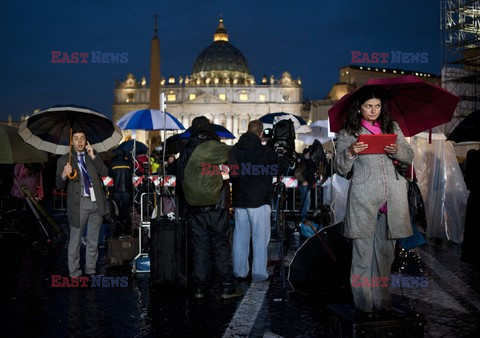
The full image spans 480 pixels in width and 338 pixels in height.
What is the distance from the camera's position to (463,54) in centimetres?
2536

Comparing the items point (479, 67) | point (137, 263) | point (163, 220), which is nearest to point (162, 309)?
point (163, 220)

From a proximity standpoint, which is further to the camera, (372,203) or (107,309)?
(107,309)

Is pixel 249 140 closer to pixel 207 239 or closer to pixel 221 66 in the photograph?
pixel 207 239

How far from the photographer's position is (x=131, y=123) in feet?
34.0

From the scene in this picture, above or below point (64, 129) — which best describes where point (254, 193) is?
below

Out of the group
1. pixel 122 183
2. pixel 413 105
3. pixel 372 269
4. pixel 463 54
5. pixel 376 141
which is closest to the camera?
pixel 376 141

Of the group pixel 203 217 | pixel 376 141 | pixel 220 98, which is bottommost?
pixel 203 217

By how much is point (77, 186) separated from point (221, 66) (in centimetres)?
9506

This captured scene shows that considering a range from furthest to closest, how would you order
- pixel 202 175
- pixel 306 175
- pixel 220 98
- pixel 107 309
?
pixel 220 98, pixel 306 175, pixel 202 175, pixel 107 309

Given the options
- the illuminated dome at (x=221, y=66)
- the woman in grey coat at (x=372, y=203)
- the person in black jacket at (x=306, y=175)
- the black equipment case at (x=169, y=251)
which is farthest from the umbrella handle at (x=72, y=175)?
the illuminated dome at (x=221, y=66)

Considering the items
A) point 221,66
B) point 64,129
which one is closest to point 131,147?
point 64,129

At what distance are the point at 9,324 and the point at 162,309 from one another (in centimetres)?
126

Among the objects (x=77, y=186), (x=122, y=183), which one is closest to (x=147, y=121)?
(x=122, y=183)

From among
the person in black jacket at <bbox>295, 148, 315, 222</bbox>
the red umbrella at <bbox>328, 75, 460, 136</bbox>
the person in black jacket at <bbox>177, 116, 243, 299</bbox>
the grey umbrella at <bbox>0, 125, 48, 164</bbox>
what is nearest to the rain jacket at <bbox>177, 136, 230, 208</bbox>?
the person in black jacket at <bbox>177, 116, 243, 299</bbox>
